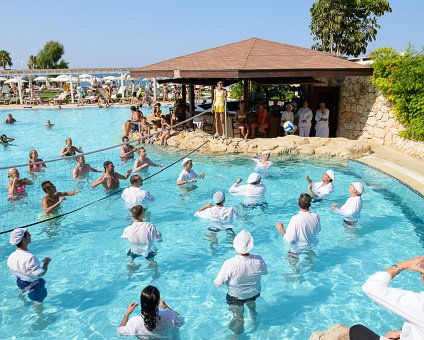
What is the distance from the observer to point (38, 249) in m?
8.39

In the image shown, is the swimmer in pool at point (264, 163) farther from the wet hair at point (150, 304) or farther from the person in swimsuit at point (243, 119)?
the wet hair at point (150, 304)

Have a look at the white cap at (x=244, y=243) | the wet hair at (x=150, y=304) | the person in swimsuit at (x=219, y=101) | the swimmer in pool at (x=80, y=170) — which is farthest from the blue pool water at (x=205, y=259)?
the person in swimsuit at (x=219, y=101)

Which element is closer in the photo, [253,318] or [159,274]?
[253,318]

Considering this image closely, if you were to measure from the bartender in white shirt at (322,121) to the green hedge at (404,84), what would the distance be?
7.47ft

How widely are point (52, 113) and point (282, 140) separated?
77.4 feet

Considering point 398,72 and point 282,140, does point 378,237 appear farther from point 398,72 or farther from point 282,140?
point 398,72

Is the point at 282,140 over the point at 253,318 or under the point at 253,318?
over

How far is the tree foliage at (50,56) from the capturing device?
97.6 meters

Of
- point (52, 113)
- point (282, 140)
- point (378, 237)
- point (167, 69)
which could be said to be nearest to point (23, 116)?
point (52, 113)

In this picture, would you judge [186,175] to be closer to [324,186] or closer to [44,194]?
[324,186]

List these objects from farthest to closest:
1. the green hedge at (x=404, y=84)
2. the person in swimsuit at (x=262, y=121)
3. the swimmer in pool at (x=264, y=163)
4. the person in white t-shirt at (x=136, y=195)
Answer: the person in swimsuit at (x=262, y=121)
the green hedge at (x=404, y=84)
the swimmer in pool at (x=264, y=163)
the person in white t-shirt at (x=136, y=195)

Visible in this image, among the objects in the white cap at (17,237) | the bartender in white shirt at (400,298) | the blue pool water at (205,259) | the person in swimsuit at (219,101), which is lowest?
the blue pool water at (205,259)

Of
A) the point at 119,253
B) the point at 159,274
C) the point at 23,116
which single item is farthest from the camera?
the point at 23,116

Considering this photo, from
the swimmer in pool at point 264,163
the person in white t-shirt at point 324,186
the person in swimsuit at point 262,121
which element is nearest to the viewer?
the person in white t-shirt at point 324,186
